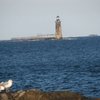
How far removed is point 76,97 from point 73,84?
65.9ft

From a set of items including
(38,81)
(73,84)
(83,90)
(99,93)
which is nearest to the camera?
(99,93)

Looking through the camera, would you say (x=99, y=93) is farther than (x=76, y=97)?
Yes

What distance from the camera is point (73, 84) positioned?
39.6 m

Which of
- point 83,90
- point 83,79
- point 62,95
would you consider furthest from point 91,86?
point 62,95

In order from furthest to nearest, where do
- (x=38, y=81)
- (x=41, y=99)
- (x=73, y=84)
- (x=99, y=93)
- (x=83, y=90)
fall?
(x=38, y=81) → (x=73, y=84) → (x=83, y=90) → (x=99, y=93) → (x=41, y=99)

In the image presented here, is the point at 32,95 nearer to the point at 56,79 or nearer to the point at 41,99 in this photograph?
the point at 41,99

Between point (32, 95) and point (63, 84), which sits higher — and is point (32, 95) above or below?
above

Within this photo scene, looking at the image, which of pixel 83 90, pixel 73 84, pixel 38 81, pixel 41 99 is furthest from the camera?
pixel 38 81

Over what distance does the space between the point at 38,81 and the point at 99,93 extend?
35.7ft

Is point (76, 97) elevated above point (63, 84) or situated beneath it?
elevated above

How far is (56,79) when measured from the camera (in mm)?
43594

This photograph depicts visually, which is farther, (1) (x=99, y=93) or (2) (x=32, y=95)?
(1) (x=99, y=93)

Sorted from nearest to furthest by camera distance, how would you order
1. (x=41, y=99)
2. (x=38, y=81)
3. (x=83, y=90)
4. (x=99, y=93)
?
1. (x=41, y=99)
2. (x=99, y=93)
3. (x=83, y=90)
4. (x=38, y=81)

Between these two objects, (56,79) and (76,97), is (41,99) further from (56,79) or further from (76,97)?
(56,79)
